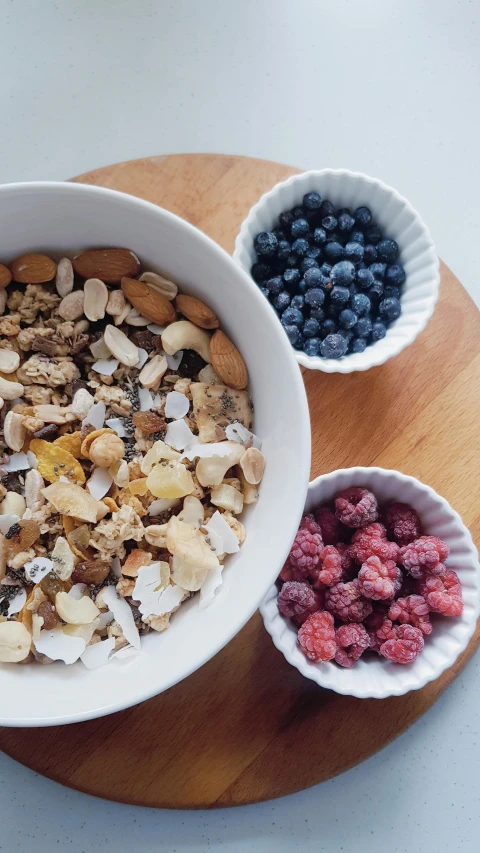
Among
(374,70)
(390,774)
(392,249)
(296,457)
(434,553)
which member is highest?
(374,70)

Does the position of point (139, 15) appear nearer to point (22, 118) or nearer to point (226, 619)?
point (22, 118)

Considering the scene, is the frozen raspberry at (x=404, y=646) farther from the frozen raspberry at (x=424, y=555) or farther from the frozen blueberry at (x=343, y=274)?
the frozen blueberry at (x=343, y=274)

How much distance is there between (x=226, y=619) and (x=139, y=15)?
1.04 metres

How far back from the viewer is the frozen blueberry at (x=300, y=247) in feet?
3.15

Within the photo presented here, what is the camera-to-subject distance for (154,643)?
0.77m

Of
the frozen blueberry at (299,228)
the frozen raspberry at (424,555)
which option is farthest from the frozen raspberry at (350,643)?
the frozen blueberry at (299,228)

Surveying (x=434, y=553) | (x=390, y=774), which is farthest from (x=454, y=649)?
(x=390, y=774)

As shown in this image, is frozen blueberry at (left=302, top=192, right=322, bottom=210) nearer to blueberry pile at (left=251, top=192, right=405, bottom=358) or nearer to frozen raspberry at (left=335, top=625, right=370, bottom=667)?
blueberry pile at (left=251, top=192, right=405, bottom=358)

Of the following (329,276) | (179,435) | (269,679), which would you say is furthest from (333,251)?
(269,679)

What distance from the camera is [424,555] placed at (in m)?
0.86

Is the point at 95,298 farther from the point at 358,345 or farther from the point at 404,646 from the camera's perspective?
the point at 404,646

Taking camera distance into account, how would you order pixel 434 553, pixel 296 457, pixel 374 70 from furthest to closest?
pixel 374 70 < pixel 434 553 < pixel 296 457

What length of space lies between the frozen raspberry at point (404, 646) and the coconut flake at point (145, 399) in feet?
1.38

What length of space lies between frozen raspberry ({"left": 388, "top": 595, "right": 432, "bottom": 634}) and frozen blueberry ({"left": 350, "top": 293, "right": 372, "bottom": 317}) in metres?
Result: 0.39
